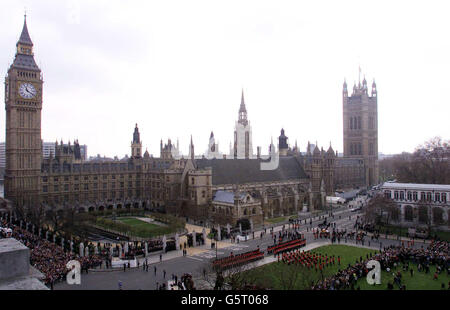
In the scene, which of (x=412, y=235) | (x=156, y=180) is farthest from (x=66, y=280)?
(x=156, y=180)

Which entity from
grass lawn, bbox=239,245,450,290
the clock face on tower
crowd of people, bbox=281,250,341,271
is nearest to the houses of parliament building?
the clock face on tower

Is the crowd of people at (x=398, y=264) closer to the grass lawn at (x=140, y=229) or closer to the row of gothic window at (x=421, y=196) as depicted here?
the row of gothic window at (x=421, y=196)

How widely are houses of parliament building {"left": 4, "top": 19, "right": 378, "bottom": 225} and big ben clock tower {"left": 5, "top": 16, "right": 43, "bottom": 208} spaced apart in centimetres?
18

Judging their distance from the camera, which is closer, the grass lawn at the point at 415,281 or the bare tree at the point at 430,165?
the grass lawn at the point at 415,281

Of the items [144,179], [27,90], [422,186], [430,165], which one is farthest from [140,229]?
[430,165]

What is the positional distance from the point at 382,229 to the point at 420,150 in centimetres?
3712

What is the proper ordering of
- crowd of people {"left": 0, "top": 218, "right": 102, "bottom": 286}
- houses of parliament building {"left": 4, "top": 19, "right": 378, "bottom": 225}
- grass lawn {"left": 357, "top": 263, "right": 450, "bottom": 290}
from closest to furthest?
grass lawn {"left": 357, "top": 263, "right": 450, "bottom": 290}
crowd of people {"left": 0, "top": 218, "right": 102, "bottom": 286}
houses of parliament building {"left": 4, "top": 19, "right": 378, "bottom": 225}

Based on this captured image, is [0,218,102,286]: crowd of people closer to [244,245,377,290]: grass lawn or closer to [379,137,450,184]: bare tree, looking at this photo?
[244,245,377,290]: grass lawn

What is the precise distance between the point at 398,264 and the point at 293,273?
47.9 ft

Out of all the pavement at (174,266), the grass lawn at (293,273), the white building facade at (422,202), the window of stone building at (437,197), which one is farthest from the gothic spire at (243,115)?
the grass lawn at (293,273)

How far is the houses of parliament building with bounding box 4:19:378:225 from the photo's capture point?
229 feet

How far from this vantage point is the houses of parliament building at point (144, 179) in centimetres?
6981

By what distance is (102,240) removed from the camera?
5378 cm

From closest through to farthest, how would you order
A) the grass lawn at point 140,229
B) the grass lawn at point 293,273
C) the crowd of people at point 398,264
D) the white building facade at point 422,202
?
the grass lawn at point 293,273 < the crowd of people at point 398,264 < the grass lawn at point 140,229 < the white building facade at point 422,202
